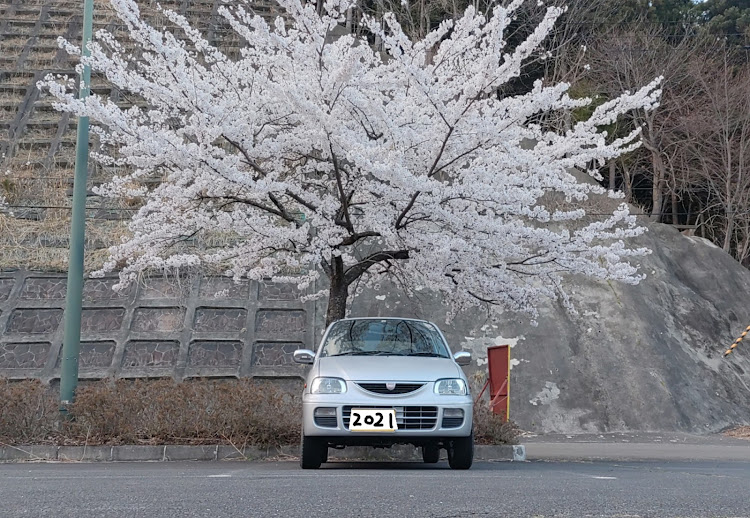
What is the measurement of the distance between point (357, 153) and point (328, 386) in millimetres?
3041

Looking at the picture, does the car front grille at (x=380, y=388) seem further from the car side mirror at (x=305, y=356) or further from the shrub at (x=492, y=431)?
the shrub at (x=492, y=431)

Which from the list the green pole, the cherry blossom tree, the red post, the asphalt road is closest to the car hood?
the asphalt road

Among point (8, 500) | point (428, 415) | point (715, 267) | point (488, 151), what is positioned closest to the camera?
point (8, 500)

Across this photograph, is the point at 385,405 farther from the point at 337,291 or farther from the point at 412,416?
the point at 337,291

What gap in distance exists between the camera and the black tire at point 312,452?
848cm

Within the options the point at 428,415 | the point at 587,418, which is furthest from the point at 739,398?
the point at 428,415

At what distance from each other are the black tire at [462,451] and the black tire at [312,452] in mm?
1317

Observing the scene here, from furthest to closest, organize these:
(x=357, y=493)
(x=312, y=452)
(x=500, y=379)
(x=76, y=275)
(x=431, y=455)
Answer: (x=500, y=379), (x=76, y=275), (x=431, y=455), (x=312, y=452), (x=357, y=493)

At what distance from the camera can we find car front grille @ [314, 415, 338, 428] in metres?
8.14

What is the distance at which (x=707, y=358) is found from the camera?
19078 mm

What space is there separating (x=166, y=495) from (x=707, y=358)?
1579 cm

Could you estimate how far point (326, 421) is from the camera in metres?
8.16

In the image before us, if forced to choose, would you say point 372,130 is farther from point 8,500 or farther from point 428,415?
point 8,500

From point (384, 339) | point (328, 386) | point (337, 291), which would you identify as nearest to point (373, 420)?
point (328, 386)
